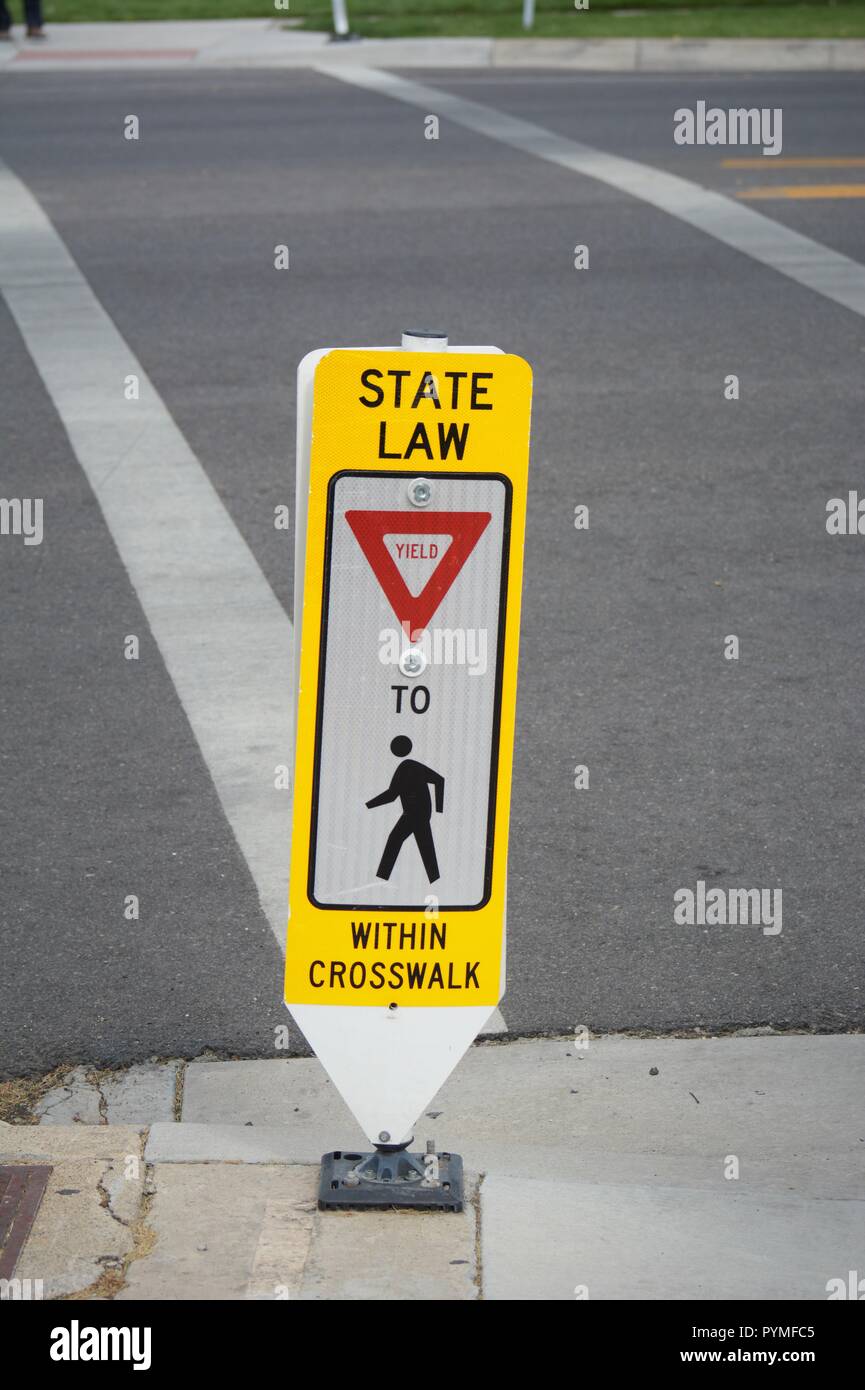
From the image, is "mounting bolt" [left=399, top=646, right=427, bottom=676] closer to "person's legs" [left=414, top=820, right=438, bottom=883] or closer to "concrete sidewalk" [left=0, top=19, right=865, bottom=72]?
"person's legs" [left=414, top=820, right=438, bottom=883]

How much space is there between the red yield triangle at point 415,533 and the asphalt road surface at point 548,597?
1.51 m

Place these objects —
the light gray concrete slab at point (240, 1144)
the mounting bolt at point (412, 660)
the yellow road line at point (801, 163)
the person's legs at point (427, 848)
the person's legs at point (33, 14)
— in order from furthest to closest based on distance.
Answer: the person's legs at point (33, 14) → the yellow road line at point (801, 163) → the light gray concrete slab at point (240, 1144) → the person's legs at point (427, 848) → the mounting bolt at point (412, 660)

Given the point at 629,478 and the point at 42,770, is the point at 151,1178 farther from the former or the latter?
the point at 629,478

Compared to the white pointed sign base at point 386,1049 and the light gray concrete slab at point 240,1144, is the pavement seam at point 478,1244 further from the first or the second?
the light gray concrete slab at point 240,1144

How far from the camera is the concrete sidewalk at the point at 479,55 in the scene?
68.9 ft

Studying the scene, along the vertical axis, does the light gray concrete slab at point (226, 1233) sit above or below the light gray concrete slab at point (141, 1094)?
below

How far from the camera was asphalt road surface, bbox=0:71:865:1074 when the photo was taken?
4.53 metres

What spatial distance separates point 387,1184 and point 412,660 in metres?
1.04

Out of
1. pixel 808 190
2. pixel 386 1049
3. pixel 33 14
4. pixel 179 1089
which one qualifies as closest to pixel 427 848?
pixel 386 1049

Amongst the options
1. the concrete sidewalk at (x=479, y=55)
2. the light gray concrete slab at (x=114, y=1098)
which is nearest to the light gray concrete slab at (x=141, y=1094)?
the light gray concrete slab at (x=114, y=1098)

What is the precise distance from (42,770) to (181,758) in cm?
43

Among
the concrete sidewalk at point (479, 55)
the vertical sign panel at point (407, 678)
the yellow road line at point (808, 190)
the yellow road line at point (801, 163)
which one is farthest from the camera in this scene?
the concrete sidewalk at point (479, 55)

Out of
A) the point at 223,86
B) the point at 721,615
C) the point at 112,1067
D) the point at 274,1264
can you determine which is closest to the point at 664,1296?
the point at 274,1264

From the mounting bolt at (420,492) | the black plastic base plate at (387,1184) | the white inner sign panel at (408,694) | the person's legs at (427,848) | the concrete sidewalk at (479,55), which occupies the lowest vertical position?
the black plastic base plate at (387,1184)
